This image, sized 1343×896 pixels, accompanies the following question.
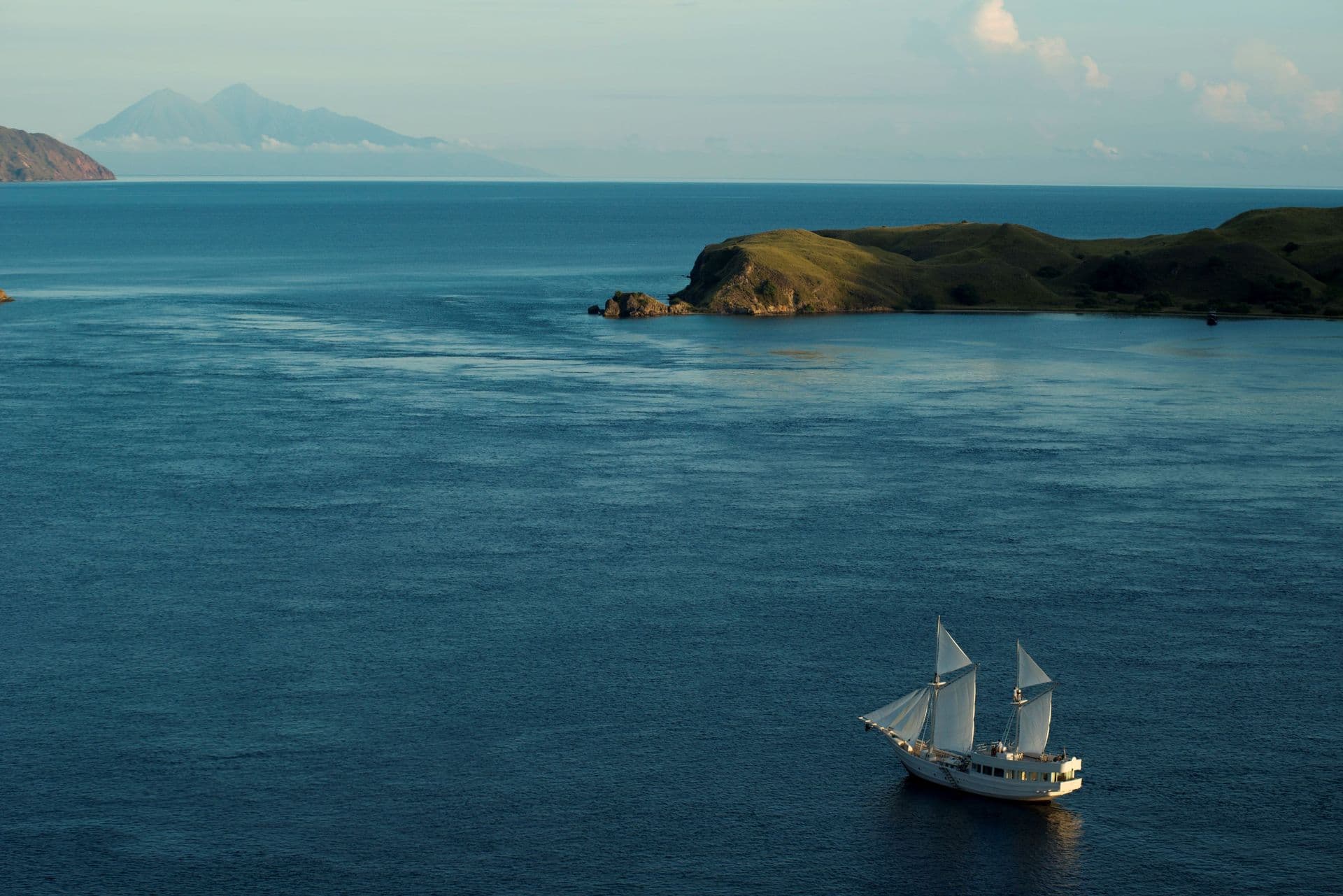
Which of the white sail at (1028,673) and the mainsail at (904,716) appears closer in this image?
the white sail at (1028,673)

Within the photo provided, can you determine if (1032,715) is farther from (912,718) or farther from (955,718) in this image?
(912,718)

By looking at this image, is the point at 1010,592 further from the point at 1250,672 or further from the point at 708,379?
the point at 708,379

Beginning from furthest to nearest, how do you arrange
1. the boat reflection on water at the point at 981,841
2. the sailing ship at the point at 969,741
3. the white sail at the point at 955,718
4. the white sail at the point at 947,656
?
1. the white sail at the point at 955,718
2. the white sail at the point at 947,656
3. the sailing ship at the point at 969,741
4. the boat reflection on water at the point at 981,841

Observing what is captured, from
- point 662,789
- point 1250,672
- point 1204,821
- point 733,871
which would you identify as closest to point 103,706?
point 662,789

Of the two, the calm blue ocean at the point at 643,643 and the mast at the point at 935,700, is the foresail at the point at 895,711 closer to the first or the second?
the mast at the point at 935,700

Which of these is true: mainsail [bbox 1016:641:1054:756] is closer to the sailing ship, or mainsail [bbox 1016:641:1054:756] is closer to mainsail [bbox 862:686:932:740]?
the sailing ship

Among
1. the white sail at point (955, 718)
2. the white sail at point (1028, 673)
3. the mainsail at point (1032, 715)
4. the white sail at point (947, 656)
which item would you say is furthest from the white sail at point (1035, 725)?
the white sail at point (947, 656)

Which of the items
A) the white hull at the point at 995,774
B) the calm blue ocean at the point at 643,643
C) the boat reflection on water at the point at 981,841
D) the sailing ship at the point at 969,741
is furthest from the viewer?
the sailing ship at the point at 969,741
